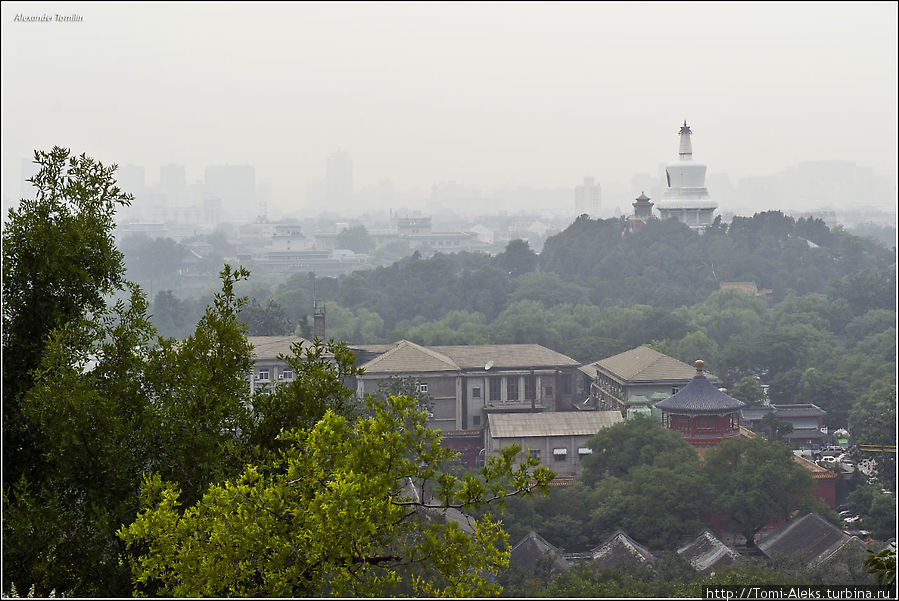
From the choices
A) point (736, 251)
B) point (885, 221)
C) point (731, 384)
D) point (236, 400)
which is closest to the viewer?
point (236, 400)

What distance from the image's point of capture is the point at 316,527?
2623 mm

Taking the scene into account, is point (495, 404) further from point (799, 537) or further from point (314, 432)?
point (314, 432)

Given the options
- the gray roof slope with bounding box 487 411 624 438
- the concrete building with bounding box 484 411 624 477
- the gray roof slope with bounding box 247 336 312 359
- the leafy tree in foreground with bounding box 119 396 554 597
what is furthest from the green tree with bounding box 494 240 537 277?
the leafy tree in foreground with bounding box 119 396 554 597

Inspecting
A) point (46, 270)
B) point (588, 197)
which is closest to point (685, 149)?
point (588, 197)

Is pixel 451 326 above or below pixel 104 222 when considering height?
below

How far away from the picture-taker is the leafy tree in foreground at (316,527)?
266 centimetres

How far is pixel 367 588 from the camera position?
8.84ft

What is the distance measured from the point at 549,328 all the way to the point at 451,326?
3.02 m

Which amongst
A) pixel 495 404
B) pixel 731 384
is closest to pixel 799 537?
pixel 495 404

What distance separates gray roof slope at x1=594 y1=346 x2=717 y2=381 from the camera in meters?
17.0

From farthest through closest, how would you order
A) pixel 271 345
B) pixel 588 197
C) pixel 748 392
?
pixel 588 197 < pixel 271 345 < pixel 748 392

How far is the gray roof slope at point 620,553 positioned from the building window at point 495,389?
7226mm

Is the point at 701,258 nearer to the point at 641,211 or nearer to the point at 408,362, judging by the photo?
the point at 641,211

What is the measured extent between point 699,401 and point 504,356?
623cm
